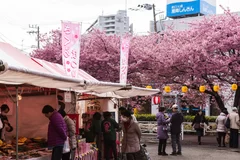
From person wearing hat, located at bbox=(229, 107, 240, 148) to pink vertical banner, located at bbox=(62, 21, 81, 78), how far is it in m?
8.71

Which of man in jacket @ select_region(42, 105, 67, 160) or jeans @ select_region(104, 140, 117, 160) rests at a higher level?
man in jacket @ select_region(42, 105, 67, 160)

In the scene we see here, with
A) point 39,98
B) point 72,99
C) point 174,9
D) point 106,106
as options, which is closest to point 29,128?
point 39,98

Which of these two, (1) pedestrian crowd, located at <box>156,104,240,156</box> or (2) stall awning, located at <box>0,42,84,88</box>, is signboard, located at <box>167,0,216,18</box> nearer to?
(1) pedestrian crowd, located at <box>156,104,240,156</box>

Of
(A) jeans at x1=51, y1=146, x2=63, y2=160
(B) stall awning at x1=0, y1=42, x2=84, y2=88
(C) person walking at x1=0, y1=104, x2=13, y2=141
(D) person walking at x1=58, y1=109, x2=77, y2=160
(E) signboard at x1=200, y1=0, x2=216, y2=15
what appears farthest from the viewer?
(E) signboard at x1=200, y1=0, x2=216, y2=15

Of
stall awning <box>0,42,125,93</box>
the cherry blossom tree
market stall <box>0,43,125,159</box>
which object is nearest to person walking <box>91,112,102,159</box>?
market stall <box>0,43,125,159</box>

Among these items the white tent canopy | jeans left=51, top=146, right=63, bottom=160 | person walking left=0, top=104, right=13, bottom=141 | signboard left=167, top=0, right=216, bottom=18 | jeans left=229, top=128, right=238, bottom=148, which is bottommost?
jeans left=229, top=128, right=238, bottom=148

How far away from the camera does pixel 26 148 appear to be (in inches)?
403

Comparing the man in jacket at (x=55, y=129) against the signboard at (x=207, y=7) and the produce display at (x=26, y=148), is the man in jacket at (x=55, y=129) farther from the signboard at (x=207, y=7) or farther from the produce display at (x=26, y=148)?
the signboard at (x=207, y=7)

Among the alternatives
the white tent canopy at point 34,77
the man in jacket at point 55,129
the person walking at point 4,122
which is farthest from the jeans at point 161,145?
the man in jacket at point 55,129

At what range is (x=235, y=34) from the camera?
2036 centimetres

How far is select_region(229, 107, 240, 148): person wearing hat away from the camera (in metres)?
18.3

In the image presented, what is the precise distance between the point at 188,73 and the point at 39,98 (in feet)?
35.9

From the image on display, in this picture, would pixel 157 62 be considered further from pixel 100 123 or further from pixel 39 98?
pixel 39 98

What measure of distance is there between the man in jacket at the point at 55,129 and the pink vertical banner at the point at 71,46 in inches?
131
